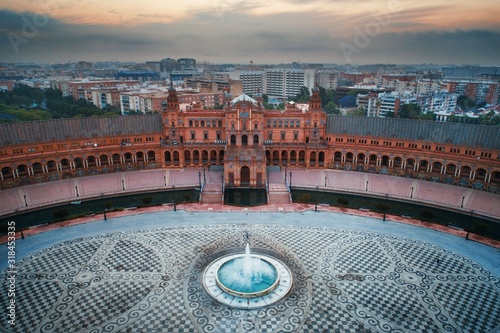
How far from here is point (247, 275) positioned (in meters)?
33.6

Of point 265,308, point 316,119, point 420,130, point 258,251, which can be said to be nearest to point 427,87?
point 420,130

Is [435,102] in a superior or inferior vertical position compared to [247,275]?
superior

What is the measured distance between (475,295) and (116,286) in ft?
111

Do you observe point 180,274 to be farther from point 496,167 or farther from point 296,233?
point 496,167

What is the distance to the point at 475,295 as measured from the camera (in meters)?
31.4

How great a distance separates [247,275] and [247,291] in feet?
8.00

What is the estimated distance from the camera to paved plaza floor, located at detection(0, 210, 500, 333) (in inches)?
1105

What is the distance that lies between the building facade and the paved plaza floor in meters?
20.9

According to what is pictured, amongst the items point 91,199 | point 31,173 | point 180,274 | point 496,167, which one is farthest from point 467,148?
point 31,173

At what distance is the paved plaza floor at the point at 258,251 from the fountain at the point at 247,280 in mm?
797

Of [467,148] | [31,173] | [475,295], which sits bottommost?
[475,295]

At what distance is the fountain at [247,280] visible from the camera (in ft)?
100.0

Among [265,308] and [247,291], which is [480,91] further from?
[265,308]

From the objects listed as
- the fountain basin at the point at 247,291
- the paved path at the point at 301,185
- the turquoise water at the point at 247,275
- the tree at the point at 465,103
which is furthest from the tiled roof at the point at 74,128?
the tree at the point at 465,103
